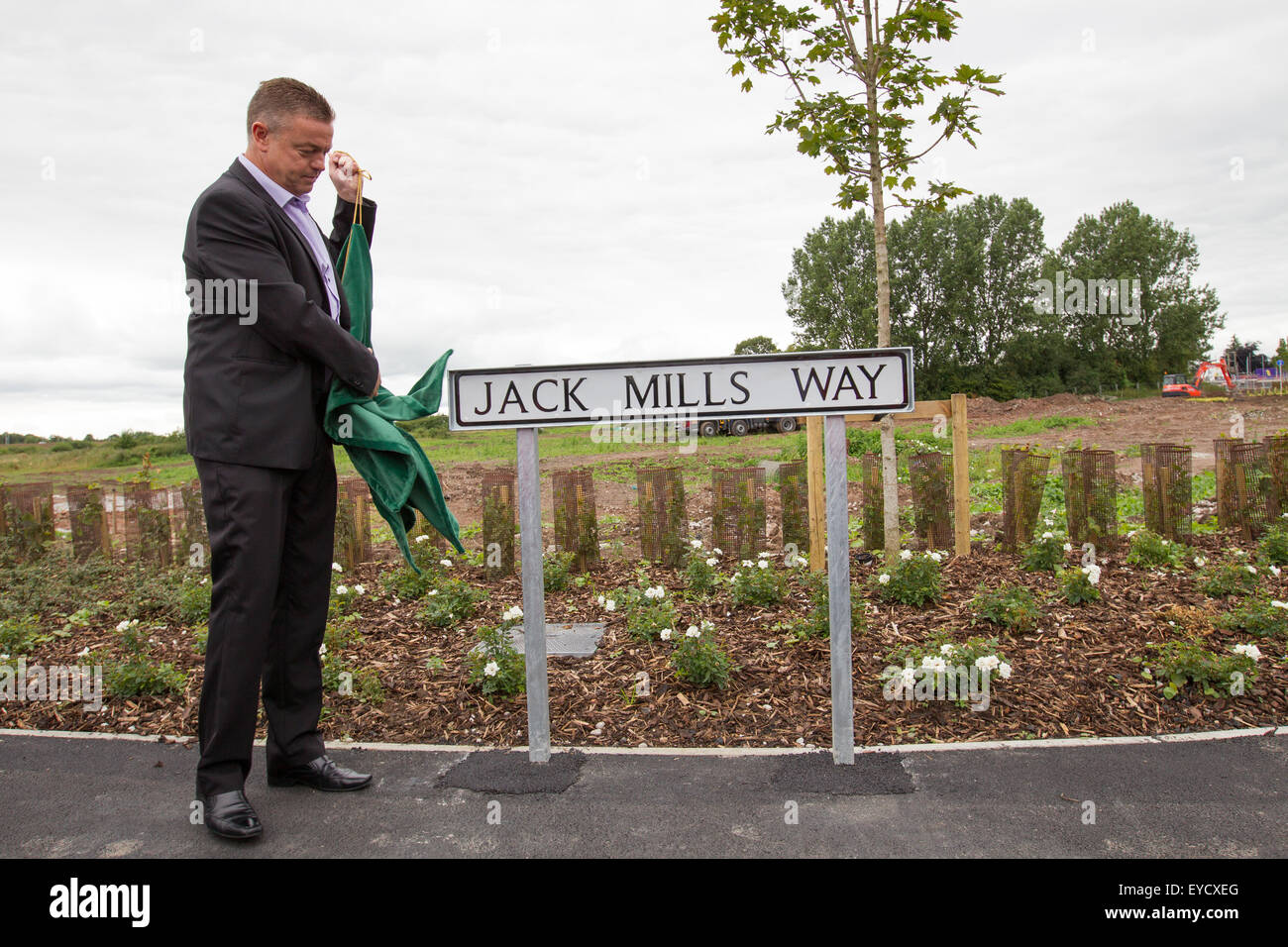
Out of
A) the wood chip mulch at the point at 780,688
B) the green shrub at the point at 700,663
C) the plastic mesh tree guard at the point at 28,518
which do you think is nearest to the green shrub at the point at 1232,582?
the wood chip mulch at the point at 780,688

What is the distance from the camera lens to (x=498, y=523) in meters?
6.67

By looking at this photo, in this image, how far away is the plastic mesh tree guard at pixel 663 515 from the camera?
6.43 m

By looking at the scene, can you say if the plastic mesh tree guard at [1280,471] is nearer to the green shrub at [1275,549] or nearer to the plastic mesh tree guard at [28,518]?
the green shrub at [1275,549]

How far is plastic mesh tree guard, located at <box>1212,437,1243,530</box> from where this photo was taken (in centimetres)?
651

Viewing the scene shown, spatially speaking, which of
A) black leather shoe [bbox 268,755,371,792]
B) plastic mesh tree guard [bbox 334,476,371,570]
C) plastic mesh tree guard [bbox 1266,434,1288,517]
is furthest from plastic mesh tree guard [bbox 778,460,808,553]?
black leather shoe [bbox 268,755,371,792]

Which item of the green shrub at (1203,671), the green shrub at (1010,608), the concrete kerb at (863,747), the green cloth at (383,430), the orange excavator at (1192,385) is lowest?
the concrete kerb at (863,747)

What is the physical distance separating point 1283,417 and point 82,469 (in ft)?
101

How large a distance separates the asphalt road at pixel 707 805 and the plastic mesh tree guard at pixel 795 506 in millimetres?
3083

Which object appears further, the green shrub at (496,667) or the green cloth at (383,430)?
the green shrub at (496,667)

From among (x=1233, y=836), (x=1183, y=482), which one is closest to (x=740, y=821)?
(x=1233, y=836)

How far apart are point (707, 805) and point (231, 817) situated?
1.59m

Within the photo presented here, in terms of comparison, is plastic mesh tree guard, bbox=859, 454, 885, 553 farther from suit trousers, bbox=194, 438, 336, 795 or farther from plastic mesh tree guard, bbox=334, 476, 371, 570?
suit trousers, bbox=194, 438, 336, 795

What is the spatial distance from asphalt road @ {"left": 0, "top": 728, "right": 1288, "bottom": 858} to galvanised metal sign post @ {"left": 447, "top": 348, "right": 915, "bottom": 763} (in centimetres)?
31

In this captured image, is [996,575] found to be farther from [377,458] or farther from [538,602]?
[377,458]
